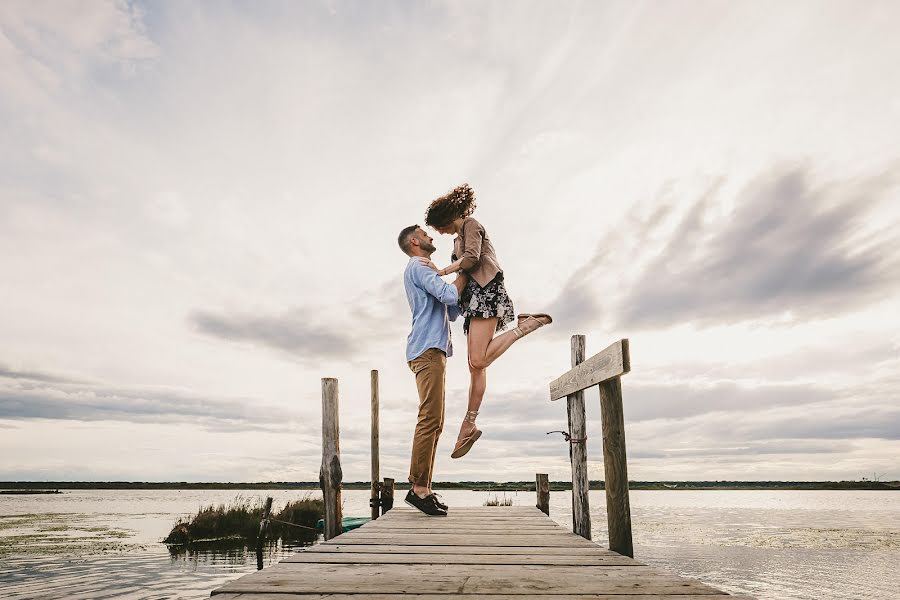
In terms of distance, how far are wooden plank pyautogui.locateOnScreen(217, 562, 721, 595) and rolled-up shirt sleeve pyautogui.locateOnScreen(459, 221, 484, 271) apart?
9.82ft

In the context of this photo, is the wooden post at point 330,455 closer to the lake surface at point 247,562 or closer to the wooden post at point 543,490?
the wooden post at point 543,490

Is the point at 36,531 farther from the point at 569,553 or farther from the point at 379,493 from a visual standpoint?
the point at 569,553

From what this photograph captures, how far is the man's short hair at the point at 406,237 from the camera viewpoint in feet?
19.2

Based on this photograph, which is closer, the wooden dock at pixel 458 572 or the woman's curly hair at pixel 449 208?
the wooden dock at pixel 458 572

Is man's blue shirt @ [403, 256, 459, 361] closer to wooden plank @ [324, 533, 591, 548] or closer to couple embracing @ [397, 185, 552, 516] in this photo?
couple embracing @ [397, 185, 552, 516]

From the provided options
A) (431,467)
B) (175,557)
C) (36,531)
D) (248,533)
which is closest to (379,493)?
(431,467)

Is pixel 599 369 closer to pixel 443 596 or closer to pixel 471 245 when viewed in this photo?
pixel 471 245

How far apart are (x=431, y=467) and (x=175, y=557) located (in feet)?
59.8

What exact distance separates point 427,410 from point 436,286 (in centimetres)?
116

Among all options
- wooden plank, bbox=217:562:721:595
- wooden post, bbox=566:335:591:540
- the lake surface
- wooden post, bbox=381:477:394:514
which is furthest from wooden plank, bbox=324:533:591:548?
the lake surface

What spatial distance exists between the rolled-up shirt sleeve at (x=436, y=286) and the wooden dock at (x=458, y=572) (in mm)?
1923

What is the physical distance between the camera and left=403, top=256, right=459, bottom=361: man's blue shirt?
5.56 meters

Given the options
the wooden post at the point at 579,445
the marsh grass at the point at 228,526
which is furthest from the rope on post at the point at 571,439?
the marsh grass at the point at 228,526

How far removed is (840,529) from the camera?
119 feet
